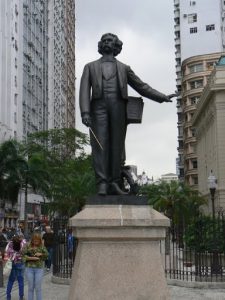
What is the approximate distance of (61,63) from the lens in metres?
117

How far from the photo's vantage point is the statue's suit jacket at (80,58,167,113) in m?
8.47

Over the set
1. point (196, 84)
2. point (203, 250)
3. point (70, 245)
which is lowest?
point (203, 250)

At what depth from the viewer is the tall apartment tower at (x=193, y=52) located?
10025 cm

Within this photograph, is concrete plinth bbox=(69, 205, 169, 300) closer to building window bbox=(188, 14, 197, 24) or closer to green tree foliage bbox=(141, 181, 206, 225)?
green tree foliage bbox=(141, 181, 206, 225)

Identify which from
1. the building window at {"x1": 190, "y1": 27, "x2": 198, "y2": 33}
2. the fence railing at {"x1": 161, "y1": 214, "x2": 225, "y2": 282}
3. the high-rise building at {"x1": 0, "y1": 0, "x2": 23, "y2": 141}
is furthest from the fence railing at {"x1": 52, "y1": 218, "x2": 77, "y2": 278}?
the building window at {"x1": 190, "y1": 27, "x2": 198, "y2": 33}

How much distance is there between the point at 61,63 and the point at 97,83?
360 feet

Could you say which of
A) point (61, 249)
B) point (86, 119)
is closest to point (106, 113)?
point (86, 119)

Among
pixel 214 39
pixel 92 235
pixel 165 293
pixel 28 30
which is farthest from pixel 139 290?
pixel 214 39

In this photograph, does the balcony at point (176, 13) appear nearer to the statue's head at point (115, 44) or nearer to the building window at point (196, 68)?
the building window at point (196, 68)

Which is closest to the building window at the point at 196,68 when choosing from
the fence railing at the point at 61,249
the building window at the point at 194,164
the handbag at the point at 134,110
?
the building window at the point at 194,164

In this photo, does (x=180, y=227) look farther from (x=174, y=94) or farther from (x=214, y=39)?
(x=214, y=39)

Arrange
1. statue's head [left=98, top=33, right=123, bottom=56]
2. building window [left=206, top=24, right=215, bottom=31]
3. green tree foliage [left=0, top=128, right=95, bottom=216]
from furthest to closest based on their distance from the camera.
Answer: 1. building window [left=206, top=24, right=215, bottom=31]
2. green tree foliage [left=0, top=128, right=95, bottom=216]
3. statue's head [left=98, top=33, right=123, bottom=56]

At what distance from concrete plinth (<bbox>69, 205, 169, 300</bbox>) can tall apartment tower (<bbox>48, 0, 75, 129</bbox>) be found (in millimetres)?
93164

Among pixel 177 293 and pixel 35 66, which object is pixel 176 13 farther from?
pixel 177 293
